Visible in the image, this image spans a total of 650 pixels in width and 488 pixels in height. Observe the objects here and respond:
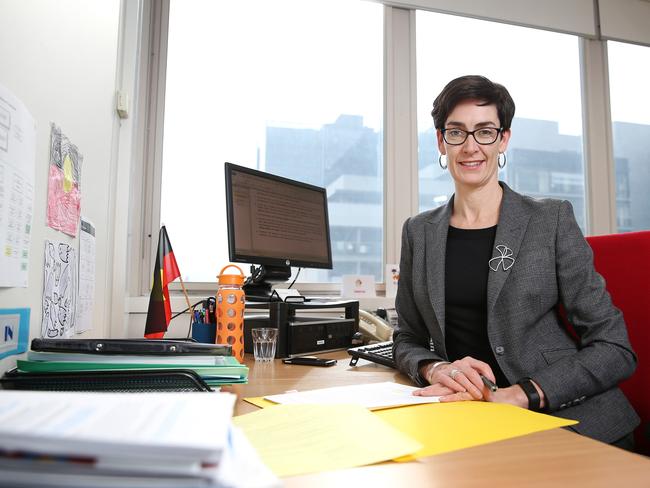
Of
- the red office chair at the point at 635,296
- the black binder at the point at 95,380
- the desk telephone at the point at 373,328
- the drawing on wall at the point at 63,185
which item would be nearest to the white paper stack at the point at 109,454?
the black binder at the point at 95,380

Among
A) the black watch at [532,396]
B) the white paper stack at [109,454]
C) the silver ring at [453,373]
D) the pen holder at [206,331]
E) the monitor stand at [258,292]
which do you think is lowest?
the black watch at [532,396]

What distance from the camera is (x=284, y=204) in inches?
72.3

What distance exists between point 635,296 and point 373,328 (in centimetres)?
87

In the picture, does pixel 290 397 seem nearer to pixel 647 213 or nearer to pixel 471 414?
pixel 471 414

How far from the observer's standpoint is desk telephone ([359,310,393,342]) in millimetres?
1797

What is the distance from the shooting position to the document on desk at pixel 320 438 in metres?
0.48

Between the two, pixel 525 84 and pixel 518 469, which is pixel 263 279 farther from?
pixel 525 84

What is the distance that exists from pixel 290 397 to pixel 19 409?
1.58 feet

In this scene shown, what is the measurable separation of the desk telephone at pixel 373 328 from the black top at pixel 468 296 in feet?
1.65

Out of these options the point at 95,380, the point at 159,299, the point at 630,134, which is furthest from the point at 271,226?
the point at 630,134

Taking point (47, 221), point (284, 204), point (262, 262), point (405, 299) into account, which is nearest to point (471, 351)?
point (405, 299)

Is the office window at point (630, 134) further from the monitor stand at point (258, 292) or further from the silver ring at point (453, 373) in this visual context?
the silver ring at point (453, 373)

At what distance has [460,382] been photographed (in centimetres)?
90

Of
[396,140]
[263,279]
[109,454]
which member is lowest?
[109,454]
